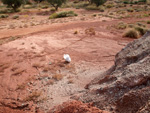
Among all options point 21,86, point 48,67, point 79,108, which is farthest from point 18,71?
point 79,108

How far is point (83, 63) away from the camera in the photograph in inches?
267

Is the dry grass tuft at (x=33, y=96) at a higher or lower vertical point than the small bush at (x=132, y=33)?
lower

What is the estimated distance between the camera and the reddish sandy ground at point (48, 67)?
4.52m

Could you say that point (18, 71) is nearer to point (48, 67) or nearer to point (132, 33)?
point (48, 67)

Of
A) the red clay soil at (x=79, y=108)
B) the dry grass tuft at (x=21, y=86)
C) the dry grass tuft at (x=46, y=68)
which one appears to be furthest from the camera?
the dry grass tuft at (x=46, y=68)

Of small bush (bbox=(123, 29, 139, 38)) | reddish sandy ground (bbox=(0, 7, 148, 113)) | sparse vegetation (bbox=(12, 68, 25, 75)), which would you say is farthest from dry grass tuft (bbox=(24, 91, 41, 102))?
small bush (bbox=(123, 29, 139, 38))

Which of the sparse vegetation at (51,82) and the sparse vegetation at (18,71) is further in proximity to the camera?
the sparse vegetation at (18,71)

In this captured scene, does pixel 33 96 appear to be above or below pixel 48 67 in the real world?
below

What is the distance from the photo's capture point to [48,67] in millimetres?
6395

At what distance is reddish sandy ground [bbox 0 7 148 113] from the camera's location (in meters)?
4.52

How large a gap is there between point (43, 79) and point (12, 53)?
331cm

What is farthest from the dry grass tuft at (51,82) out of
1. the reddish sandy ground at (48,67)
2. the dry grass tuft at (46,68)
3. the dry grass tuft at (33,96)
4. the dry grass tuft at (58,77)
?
the dry grass tuft at (46,68)

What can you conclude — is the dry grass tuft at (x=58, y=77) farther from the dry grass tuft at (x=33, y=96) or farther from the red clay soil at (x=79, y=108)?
the red clay soil at (x=79, y=108)

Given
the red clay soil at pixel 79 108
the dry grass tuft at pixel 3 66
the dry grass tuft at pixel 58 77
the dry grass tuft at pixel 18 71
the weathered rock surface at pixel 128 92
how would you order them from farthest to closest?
1. the dry grass tuft at pixel 3 66
2. the dry grass tuft at pixel 18 71
3. the dry grass tuft at pixel 58 77
4. the red clay soil at pixel 79 108
5. the weathered rock surface at pixel 128 92
